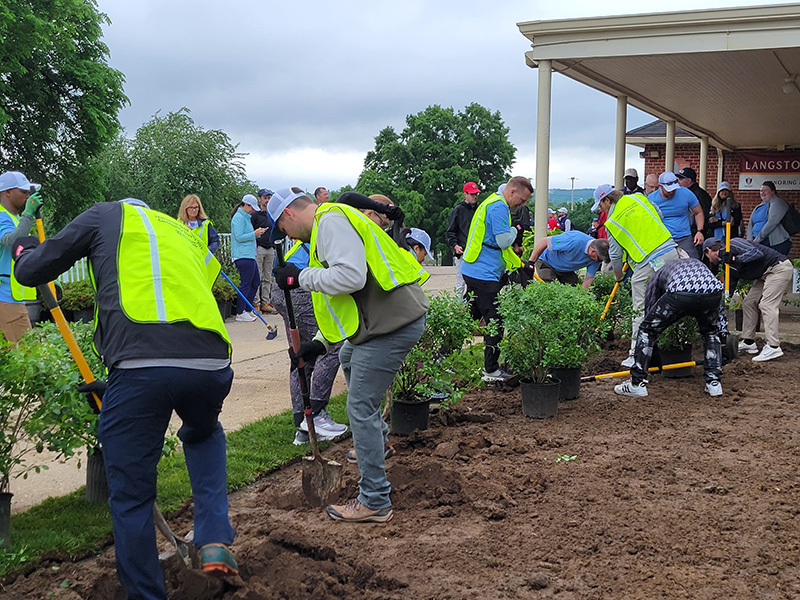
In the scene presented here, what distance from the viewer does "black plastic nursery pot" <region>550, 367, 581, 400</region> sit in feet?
23.7

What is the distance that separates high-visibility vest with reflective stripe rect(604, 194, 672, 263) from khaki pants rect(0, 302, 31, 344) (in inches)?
213

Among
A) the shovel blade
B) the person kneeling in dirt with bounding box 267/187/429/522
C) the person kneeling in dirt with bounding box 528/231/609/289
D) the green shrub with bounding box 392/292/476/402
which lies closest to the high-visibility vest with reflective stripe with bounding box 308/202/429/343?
the person kneeling in dirt with bounding box 267/187/429/522

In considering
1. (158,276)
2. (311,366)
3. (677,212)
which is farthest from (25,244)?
(677,212)

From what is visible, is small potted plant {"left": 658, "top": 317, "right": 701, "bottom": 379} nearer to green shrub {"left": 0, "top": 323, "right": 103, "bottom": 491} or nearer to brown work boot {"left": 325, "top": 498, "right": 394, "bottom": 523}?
brown work boot {"left": 325, "top": 498, "right": 394, "bottom": 523}

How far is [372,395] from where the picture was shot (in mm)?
4387

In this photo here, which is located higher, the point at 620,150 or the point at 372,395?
the point at 620,150

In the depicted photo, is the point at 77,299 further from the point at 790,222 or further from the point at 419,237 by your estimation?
the point at 790,222

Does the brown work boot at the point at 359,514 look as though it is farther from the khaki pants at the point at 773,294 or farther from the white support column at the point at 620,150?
the white support column at the point at 620,150

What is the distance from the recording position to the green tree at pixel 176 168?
30.8 m

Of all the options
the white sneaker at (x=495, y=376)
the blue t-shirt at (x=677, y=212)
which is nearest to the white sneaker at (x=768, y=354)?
the blue t-shirt at (x=677, y=212)

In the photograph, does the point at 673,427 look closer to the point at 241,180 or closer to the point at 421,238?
the point at 421,238

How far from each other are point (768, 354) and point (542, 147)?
12.0 ft

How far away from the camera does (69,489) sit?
16.2 feet

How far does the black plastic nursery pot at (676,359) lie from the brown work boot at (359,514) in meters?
4.77
